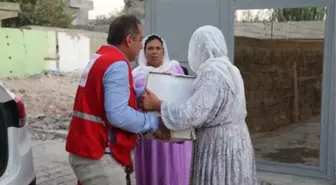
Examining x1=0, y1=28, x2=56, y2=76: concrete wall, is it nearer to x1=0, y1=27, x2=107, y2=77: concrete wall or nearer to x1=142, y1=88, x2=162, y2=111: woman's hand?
x1=0, y1=27, x2=107, y2=77: concrete wall

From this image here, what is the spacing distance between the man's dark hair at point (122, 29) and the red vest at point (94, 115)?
0.07 m

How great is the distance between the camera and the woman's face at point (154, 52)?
369 cm

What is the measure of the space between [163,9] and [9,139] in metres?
2.74

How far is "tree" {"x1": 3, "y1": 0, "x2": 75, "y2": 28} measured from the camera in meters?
21.6

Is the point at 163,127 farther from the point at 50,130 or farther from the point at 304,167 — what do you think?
the point at 50,130

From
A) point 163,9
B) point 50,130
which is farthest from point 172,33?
point 50,130

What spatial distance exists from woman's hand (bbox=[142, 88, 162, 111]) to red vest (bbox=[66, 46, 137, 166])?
105mm

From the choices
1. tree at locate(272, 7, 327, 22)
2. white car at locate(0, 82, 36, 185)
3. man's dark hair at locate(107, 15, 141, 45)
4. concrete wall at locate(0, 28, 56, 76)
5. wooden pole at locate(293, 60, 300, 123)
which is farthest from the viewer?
concrete wall at locate(0, 28, 56, 76)

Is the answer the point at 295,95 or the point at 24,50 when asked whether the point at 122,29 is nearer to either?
the point at 295,95

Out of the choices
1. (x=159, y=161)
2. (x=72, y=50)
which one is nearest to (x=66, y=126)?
(x=159, y=161)

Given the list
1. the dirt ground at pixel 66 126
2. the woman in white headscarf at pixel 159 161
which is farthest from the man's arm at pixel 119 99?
the dirt ground at pixel 66 126

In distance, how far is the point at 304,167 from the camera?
4172mm

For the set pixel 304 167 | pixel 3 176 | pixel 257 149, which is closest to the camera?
pixel 3 176

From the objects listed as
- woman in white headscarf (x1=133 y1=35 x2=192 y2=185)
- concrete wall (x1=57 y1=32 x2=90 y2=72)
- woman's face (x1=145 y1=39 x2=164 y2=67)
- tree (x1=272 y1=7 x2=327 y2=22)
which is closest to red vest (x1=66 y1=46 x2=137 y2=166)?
woman in white headscarf (x1=133 y1=35 x2=192 y2=185)
